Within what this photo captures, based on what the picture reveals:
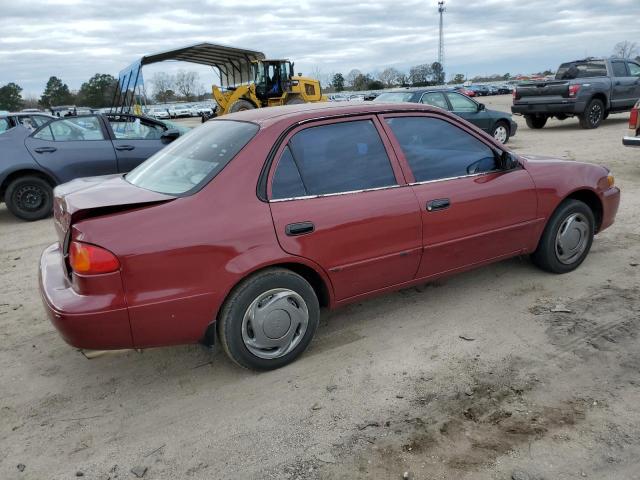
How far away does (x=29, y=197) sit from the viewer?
749 cm

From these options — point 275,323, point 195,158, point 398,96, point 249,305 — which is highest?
point 398,96

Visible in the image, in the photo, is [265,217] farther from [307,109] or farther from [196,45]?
[196,45]

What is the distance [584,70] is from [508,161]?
13.7 metres

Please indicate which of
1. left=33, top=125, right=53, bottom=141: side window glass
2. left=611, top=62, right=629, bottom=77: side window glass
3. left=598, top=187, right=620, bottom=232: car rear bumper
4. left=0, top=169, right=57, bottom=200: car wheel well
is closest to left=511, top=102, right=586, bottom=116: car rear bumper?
left=611, top=62, right=629, bottom=77: side window glass

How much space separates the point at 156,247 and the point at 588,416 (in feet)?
7.91

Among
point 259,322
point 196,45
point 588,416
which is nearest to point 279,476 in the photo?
point 259,322

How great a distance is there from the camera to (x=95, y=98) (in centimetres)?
6431

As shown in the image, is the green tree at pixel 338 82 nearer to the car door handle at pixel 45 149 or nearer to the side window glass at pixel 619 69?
the side window glass at pixel 619 69

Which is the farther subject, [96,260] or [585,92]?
[585,92]

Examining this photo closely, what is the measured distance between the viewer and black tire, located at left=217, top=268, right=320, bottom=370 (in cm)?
298

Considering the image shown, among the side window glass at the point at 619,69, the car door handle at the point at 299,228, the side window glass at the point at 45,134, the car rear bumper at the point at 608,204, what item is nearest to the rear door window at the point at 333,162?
the car door handle at the point at 299,228

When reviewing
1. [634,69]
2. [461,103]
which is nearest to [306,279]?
[461,103]

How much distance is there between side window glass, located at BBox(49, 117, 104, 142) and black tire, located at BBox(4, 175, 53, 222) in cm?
71

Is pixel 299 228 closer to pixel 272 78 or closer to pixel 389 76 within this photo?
pixel 272 78
